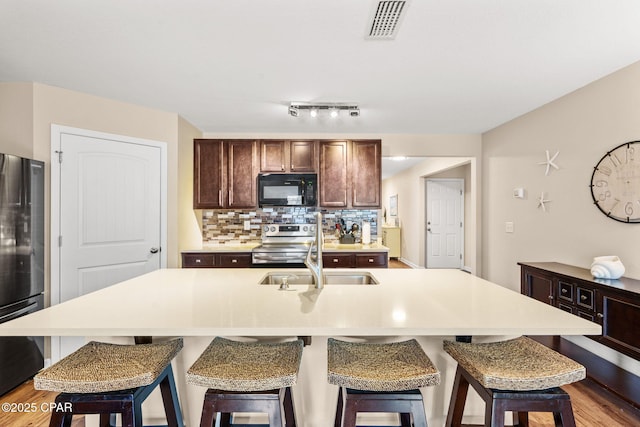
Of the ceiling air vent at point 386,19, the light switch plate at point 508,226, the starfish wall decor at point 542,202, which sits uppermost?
the ceiling air vent at point 386,19

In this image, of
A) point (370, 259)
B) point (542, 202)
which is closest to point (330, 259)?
point (370, 259)

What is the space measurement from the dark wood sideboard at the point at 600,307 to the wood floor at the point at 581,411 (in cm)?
7

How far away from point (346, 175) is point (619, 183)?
2.50 meters

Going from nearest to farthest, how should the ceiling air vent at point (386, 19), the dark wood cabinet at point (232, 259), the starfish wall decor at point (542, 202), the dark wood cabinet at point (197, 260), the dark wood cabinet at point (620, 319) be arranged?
the ceiling air vent at point (386, 19) < the dark wood cabinet at point (620, 319) < the starfish wall decor at point (542, 202) < the dark wood cabinet at point (197, 260) < the dark wood cabinet at point (232, 259)

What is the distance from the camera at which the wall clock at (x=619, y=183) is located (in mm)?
2305

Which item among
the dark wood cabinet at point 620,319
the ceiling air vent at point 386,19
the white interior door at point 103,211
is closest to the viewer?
the ceiling air vent at point 386,19

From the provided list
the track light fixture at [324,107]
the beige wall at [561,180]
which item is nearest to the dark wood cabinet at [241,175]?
the track light fixture at [324,107]

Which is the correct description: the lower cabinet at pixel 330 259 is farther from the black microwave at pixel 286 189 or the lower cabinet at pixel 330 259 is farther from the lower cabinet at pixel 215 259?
the black microwave at pixel 286 189

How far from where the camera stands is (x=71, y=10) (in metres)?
1.73

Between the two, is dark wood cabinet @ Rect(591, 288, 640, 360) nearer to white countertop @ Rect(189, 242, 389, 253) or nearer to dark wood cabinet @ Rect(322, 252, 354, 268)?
white countertop @ Rect(189, 242, 389, 253)

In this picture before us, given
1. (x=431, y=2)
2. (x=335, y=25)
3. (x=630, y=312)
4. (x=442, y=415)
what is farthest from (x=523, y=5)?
(x=442, y=415)

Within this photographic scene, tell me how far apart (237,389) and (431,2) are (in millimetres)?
1976

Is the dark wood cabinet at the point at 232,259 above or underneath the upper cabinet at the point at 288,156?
underneath

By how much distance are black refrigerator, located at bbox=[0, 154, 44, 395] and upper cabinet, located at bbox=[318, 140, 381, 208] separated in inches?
105
